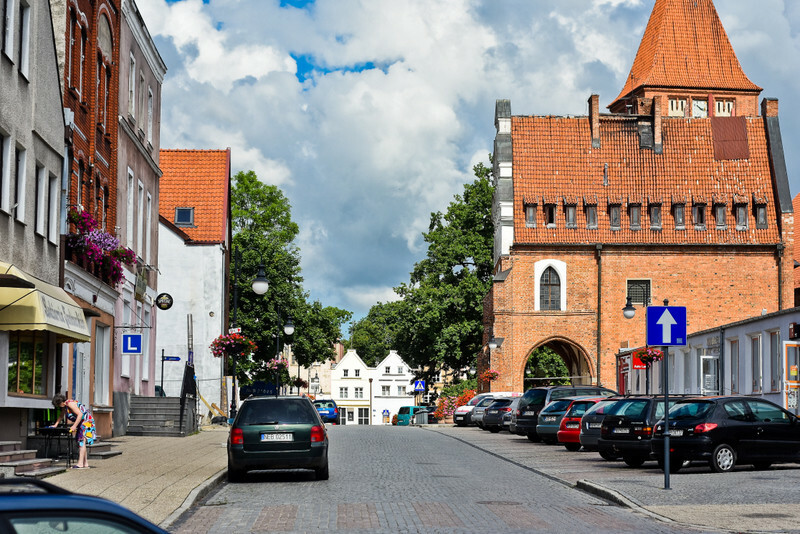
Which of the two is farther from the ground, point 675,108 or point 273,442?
point 675,108

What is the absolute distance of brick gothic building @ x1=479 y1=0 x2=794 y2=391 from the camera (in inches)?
2472

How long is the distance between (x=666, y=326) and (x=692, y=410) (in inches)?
151

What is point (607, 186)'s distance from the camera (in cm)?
6444

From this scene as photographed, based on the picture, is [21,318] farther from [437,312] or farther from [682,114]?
[682,114]

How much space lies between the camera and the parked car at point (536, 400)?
34500 millimetres

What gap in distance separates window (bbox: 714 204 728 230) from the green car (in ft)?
160

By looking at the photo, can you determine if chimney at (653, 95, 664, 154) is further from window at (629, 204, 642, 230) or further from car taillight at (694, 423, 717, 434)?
car taillight at (694, 423, 717, 434)

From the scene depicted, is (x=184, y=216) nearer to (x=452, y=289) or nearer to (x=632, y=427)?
(x=452, y=289)

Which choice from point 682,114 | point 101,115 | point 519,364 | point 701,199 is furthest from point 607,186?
point 101,115

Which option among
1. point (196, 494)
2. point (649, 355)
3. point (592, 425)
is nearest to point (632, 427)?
point (592, 425)

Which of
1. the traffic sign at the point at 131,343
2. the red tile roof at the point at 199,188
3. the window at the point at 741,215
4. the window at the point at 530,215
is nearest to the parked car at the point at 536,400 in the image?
the traffic sign at the point at 131,343

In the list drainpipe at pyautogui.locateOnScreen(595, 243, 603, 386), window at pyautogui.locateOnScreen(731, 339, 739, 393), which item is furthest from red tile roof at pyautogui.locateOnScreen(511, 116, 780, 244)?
window at pyautogui.locateOnScreen(731, 339, 739, 393)

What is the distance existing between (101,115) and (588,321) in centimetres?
3784

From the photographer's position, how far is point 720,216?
64125 millimetres
